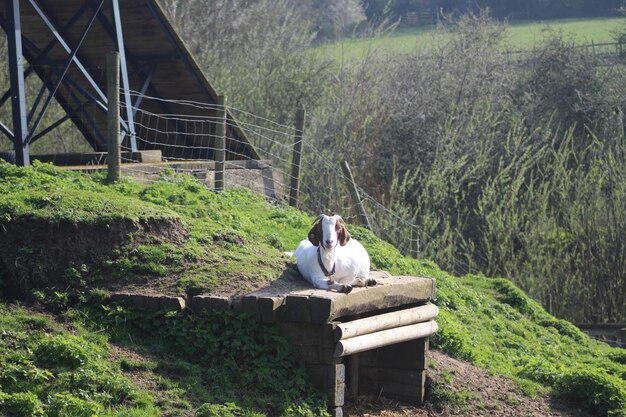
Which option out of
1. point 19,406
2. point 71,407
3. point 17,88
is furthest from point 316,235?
point 17,88

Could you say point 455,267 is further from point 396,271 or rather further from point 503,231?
point 396,271

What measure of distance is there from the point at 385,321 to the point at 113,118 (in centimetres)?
445

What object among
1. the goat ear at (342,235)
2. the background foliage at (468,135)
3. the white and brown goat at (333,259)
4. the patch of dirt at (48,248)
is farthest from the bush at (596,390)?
the background foliage at (468,135)

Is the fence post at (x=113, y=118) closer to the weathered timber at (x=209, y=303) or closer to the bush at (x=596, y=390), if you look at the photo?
the weathered timber at (x=209, y=303)

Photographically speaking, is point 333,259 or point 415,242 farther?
point 415,242

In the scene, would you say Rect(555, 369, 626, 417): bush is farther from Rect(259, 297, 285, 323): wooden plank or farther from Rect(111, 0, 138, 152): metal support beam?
Rect(111, 0, 138, 152): metal support beam

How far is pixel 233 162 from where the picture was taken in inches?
643

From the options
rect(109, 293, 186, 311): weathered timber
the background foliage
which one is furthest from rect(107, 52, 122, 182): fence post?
the background foliage

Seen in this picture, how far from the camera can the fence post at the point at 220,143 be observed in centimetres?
1420

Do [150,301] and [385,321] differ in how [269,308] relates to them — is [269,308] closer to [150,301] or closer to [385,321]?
[150,301]

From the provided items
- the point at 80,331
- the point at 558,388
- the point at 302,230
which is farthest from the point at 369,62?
the point at 80,331

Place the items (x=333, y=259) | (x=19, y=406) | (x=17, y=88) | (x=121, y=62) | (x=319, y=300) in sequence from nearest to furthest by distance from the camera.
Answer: (x=19, y=406), (x=319, y=300), (x=333, y=259), (x=17, y=88), (x=121, y=62)

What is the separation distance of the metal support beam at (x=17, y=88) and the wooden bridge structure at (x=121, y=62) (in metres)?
1.22

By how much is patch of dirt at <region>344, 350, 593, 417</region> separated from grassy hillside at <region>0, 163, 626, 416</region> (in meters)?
0.21
